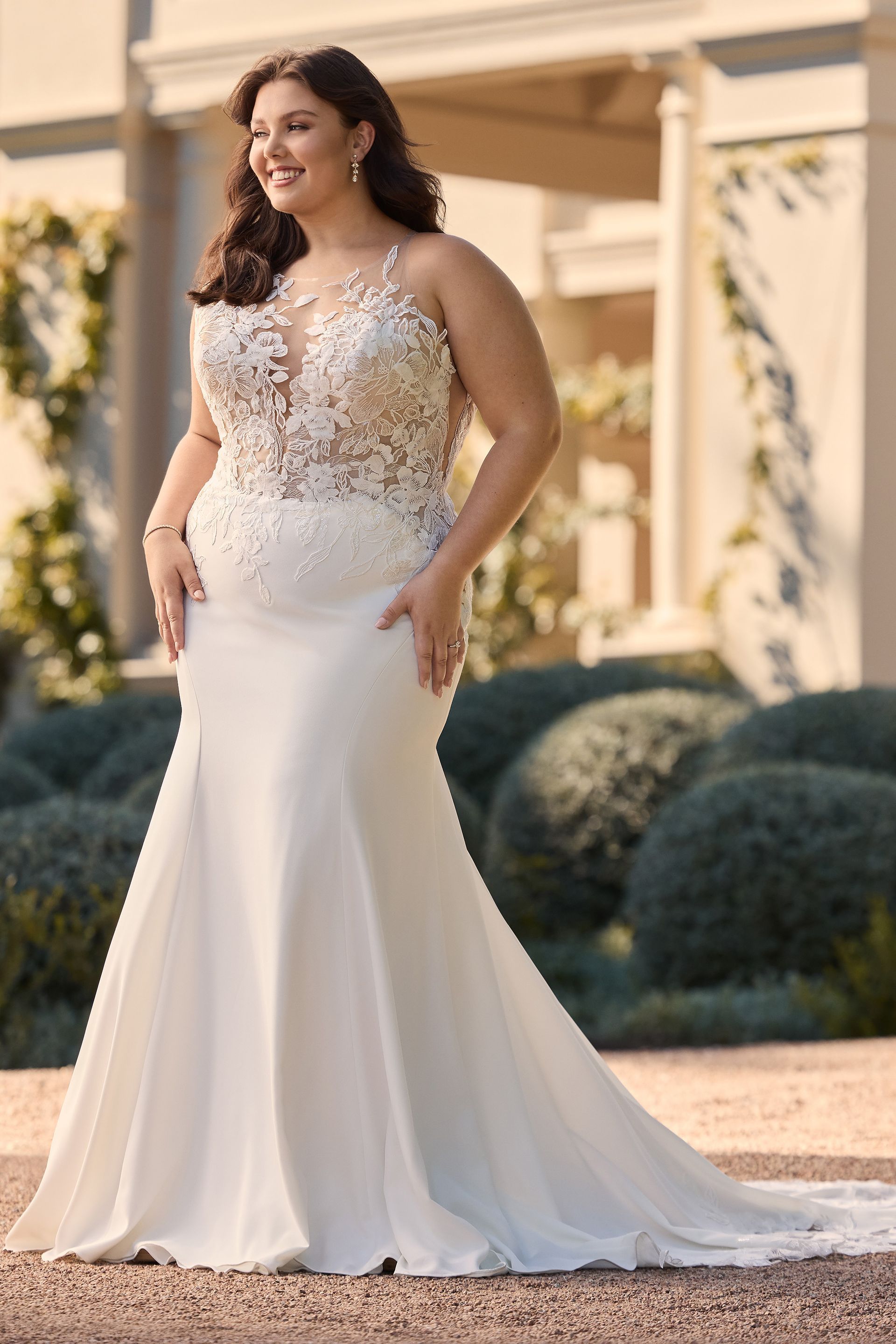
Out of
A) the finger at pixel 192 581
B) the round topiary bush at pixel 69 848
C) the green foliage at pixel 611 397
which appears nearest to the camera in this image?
the finger at pixel 192 581

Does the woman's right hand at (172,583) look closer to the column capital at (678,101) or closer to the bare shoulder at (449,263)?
the bare shoulder at (449,263)

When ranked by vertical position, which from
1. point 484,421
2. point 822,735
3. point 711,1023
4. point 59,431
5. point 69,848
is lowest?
point 711,1023

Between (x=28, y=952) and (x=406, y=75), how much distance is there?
21.3ft

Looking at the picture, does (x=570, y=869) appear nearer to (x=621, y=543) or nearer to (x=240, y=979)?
(x=240, y=979)

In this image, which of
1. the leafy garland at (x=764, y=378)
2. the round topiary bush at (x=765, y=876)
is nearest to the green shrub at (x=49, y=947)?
the round topiary bush at (x=765, y=876)

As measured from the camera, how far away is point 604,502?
12836 mm

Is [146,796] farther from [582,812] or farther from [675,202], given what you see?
[675,202]

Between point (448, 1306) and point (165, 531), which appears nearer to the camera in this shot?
point (448, 1306)

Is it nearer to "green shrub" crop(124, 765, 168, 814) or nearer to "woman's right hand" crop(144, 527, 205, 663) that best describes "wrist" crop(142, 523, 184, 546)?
"woman's right hand" crop(144, 527, 205, 663)

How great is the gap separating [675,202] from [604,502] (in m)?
3.18

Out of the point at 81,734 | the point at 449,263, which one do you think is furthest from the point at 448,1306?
the point at 81,734

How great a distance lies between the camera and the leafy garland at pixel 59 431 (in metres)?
11.2

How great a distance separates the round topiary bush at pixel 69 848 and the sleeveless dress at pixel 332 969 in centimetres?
268

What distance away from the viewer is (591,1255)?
10.0 ft
